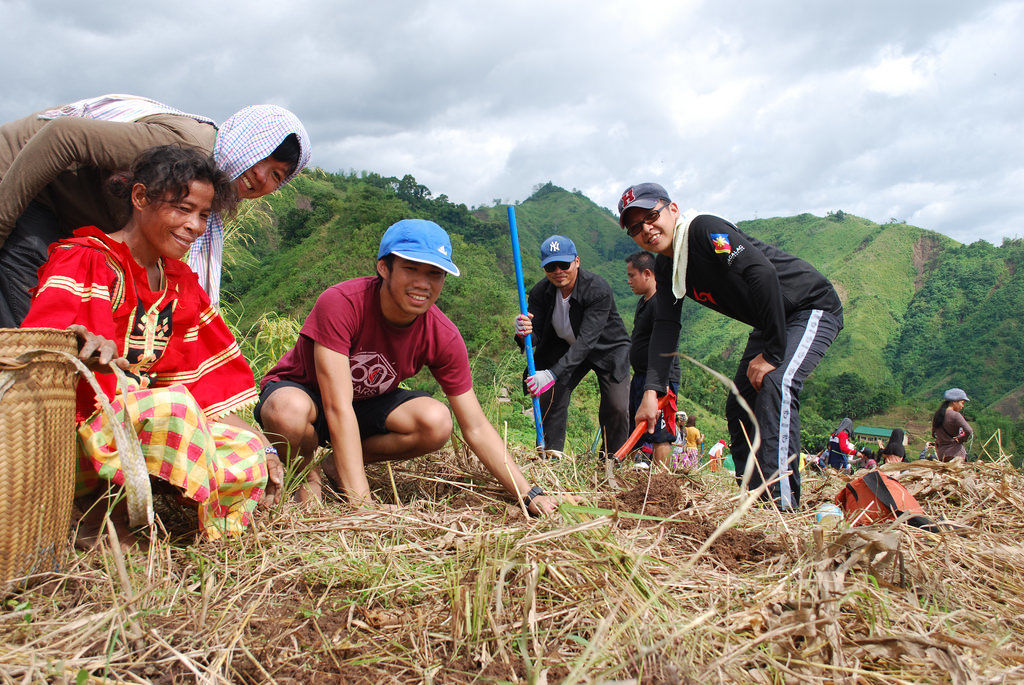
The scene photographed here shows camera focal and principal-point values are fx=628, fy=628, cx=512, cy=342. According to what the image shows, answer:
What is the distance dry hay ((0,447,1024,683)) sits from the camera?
3.68ft

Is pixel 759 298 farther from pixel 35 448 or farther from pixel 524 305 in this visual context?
pixel 35 448

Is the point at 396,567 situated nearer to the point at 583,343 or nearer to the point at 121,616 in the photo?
the point at 121,616

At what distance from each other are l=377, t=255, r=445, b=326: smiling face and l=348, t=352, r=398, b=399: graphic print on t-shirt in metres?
0.23

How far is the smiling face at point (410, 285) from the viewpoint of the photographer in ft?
6.76

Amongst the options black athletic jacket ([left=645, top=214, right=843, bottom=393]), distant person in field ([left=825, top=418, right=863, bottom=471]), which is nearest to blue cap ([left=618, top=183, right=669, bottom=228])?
black athletic jacket ([left=645, top=214, right=843, bottom=393])

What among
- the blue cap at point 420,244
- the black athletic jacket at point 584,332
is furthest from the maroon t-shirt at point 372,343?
the black athletic jacket at point 584,332

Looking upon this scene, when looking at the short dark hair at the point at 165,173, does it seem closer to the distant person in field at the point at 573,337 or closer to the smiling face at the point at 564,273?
the distant person in field at the point at 573,337

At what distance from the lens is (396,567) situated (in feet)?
4.89

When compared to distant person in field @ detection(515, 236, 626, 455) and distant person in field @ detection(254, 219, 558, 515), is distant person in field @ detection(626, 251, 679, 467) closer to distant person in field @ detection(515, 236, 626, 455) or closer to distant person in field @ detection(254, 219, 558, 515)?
distant person in field @ detection(515, 236, 626, 455)

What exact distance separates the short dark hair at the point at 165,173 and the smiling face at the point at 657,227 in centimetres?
164

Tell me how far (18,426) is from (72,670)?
0.47 m

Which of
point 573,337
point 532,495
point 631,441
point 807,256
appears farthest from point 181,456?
point 807,256

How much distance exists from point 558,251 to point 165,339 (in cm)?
260

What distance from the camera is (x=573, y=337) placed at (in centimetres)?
415
